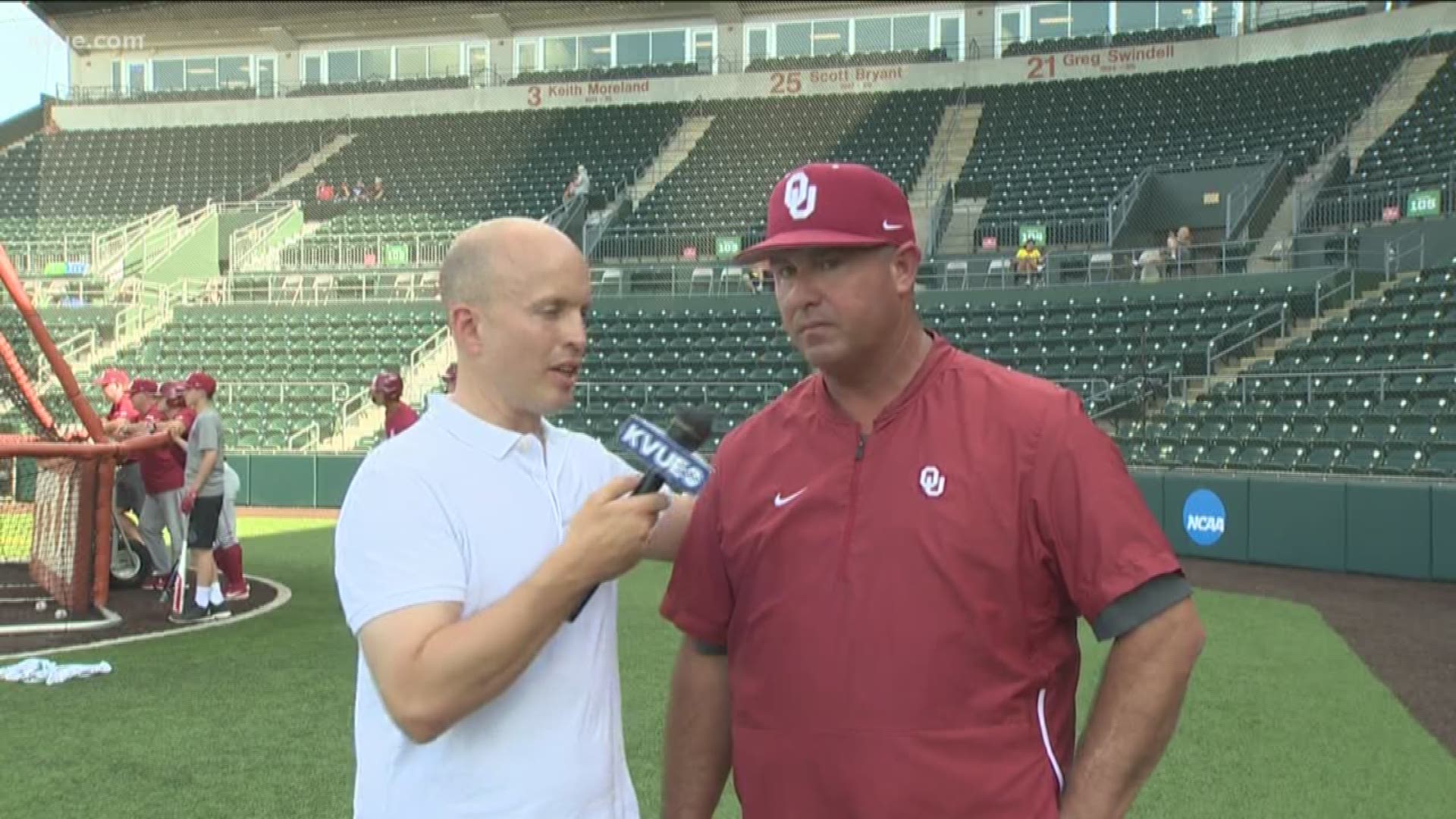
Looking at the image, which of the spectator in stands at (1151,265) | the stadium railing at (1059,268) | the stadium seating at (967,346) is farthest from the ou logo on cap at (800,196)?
the spectator in stands at (1151,265)

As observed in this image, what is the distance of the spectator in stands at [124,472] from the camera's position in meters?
11.8

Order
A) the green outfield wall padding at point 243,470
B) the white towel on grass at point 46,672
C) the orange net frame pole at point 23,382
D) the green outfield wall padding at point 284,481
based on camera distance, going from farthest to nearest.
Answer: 1. the green outfield wall padding at point 243,470
2. the green outfield wall padding at point 284,481
3. the orange net frame pole at point 23,382
4. the white towel on grass at point 46,672

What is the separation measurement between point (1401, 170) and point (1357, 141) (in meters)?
3.73

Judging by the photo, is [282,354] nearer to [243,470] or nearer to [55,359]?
[243,470]

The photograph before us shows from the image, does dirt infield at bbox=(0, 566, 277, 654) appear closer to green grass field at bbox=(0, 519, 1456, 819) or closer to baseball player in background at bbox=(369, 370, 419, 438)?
green grass field at bbox=(0, 519, 1456, 819)

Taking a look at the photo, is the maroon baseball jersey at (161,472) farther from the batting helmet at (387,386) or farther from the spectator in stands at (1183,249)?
the spectator in stands at (1183,249)

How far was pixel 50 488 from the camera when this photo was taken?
412 inches

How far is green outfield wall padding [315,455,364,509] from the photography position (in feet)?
67.0

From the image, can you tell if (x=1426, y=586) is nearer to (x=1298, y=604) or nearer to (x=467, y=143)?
(x=1298, y=604)

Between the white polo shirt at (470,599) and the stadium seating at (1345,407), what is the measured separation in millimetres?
13285

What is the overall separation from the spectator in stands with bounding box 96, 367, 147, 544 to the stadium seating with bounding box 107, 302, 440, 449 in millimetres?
9496

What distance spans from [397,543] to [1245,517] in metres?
13.7

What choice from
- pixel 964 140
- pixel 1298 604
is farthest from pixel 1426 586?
pixel 964 140

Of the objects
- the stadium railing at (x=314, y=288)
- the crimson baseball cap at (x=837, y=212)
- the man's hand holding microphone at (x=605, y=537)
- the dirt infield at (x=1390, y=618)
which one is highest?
the stadium railing at (x=314, y=288)
